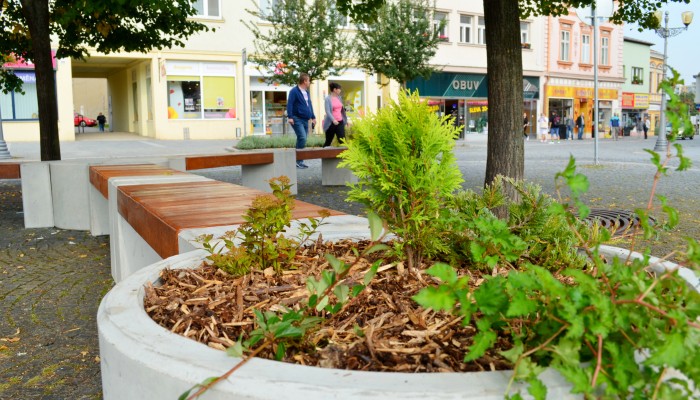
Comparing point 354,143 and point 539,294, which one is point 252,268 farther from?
point 539,294

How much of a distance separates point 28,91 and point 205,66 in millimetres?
7554

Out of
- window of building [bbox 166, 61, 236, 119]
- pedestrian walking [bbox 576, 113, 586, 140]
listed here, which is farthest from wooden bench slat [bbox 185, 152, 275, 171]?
pedestrian walking [bbox 576, 113, 586, 140]

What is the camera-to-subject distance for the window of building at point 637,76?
50591 mm

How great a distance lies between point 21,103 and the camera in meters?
29.5

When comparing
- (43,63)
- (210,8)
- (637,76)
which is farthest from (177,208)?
(637,76)

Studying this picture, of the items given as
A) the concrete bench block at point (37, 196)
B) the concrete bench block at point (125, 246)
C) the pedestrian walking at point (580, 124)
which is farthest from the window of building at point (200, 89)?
the concrete bench block at point (125, 246)

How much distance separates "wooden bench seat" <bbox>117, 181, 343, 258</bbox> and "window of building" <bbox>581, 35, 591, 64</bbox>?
4187cm

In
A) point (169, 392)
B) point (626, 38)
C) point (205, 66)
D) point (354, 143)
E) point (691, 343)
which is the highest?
point (626, 38)

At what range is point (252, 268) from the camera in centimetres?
252

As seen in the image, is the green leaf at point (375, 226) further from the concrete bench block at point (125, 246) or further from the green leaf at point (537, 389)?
→ the concrete bench block at point (125, 246)

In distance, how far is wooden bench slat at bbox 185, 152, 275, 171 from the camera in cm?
899

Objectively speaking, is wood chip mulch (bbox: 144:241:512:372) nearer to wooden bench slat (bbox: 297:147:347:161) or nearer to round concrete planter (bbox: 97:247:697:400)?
round concrete planter (bbox: 97:247:697:400)

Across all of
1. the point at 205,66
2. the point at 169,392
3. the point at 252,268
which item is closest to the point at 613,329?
the point at 169,392

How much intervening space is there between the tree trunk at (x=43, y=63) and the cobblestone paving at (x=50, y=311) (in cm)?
269
